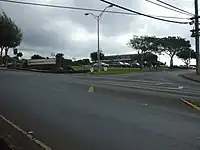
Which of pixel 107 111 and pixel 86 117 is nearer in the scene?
pixel 86 117

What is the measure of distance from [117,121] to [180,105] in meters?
4.12

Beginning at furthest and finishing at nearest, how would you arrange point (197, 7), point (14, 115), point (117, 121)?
point (197, 7) < point (14, 115) < point (117, 121)

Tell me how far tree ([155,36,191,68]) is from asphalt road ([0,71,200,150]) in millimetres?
83485

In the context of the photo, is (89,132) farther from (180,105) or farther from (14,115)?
(180,105)

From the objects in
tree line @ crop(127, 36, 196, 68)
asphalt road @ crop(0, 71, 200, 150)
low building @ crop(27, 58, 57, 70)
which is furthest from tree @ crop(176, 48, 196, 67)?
asphalt road @ crop(0, 71, 200, 150)

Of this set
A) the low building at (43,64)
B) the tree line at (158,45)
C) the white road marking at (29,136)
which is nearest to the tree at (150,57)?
the tree line at (158,45)

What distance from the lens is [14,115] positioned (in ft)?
38.8

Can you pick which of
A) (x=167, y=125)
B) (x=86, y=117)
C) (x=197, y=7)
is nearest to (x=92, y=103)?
(x=86, y=117)

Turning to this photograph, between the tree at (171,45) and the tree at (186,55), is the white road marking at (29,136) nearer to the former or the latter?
the tree at (171,45)

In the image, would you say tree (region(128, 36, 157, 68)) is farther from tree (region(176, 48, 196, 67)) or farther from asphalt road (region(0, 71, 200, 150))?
asphalt road (region(0, 71, 200, 150))

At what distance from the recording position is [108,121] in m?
10.2

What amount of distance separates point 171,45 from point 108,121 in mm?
91037

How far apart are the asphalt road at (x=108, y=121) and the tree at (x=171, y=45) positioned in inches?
3287

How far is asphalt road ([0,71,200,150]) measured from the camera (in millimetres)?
7758
